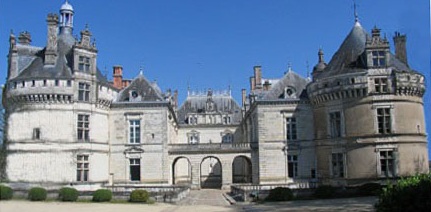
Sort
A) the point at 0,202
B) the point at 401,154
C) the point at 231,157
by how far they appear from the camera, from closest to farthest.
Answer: the point at 0,202, the point at 401,154, the point at 231,157

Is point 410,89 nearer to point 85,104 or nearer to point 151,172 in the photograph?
point 151,172

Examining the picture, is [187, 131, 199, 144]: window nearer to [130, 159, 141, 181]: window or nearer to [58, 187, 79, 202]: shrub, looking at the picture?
[130, 159, 141, 181]: window

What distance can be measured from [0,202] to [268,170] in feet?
60.8

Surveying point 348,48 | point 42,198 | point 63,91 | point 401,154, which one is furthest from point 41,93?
point 401,154

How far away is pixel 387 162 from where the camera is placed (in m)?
27.8

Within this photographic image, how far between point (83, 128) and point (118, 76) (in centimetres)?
816

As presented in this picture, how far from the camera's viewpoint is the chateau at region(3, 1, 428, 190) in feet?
92.7

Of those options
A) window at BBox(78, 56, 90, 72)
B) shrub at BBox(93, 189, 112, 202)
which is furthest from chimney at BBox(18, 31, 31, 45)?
shrub at BBox(93, 189, 112, 202)

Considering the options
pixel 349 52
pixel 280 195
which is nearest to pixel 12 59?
pixel 280 195

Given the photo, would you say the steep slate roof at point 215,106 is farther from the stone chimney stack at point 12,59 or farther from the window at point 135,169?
the stone chimney stack at point 12,59

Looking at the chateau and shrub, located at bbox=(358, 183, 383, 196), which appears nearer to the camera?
shrub, located at bbox=(358, 183, 383, 196)

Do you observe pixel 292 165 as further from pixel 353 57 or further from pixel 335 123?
pixel 353 57

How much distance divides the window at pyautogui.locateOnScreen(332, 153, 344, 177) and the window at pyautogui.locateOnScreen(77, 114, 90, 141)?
16828 millimetres

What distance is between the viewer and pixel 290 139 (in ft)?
109
